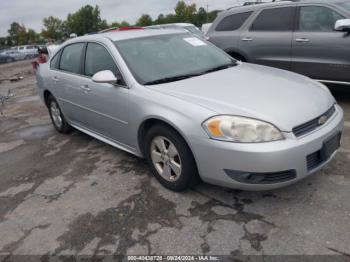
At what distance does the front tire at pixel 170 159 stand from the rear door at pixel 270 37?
11.8ft

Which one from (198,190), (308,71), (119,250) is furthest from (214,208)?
(308,71)

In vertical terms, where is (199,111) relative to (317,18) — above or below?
below

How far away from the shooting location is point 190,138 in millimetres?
2904

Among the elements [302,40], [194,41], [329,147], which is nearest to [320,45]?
[302,40]

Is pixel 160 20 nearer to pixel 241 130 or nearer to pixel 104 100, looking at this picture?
pixel 104 100

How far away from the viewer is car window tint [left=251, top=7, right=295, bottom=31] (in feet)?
19.5

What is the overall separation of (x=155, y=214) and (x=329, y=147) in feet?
5.27

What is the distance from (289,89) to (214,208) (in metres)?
A: 1.28

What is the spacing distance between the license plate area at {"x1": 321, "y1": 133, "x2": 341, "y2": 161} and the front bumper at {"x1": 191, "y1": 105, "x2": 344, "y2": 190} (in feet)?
0.15

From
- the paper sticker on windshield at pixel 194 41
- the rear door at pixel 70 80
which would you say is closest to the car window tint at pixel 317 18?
the paper sticker on windshield at pixel 194 41

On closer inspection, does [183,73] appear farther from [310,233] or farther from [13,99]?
[13,99]

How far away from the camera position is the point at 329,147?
298cm

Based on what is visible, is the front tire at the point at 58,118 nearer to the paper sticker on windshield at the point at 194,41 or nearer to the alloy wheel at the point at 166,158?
the paper sticker on windshield at the point at 194,41

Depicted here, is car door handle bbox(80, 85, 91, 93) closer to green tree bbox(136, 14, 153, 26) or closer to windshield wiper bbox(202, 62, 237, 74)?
windshield wiper bbox(202, 62, 237, 74)
